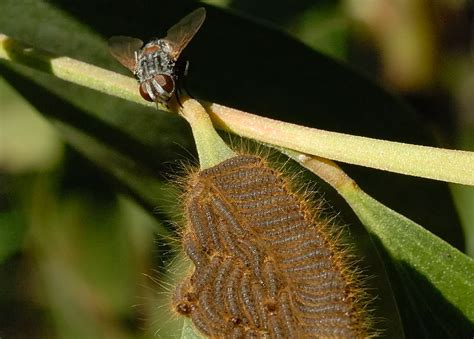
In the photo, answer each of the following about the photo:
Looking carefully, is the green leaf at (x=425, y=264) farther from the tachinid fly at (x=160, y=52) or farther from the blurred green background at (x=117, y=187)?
the tachinid fly at (x=160, y=52)

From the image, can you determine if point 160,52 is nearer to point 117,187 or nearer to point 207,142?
point 207,142

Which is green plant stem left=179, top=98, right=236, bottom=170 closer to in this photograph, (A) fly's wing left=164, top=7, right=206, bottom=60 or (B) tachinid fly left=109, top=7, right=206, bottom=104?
(B) tachinid fly left=109, top=7, right=206, bottom=104

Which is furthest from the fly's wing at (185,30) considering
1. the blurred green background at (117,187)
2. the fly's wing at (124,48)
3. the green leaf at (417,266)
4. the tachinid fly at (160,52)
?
the green leaf at (417,266)

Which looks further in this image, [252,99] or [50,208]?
[50,208]

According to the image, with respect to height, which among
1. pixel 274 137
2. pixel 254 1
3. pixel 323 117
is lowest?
pixel 274 137

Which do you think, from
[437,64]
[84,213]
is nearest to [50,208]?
[84,213]

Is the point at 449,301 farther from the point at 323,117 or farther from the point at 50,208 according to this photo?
the point at 50,208

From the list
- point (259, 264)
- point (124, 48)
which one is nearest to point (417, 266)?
point (259, 264)
